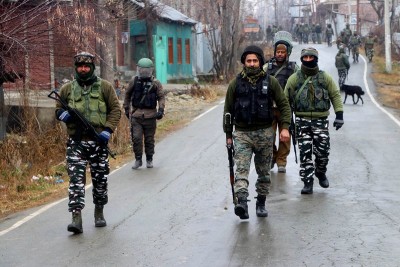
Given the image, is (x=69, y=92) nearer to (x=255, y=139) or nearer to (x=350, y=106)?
(x=255, y=139)

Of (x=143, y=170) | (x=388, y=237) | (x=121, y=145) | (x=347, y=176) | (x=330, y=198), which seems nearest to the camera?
(x=388, y=237)

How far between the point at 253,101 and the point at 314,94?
2.02 m

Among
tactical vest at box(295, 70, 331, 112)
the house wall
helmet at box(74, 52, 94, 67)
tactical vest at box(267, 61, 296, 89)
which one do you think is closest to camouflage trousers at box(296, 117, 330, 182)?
tactical vest at box(295, 70, 331, 112)

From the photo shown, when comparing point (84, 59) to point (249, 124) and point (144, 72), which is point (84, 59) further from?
point (144, 72)

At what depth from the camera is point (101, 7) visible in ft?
70.0

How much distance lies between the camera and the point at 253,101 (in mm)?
8430

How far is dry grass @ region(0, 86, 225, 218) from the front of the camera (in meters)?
11.7

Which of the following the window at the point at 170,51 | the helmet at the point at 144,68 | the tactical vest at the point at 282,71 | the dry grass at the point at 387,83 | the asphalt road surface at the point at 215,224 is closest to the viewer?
the asphalt road surface at the point at 215,224

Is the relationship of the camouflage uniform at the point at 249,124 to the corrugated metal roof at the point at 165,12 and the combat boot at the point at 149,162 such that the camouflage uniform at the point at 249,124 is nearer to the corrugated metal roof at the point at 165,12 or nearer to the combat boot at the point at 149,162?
the combat boot at the point at 149,162

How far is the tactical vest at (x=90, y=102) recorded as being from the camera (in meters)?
8.41

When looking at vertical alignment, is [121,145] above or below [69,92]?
below

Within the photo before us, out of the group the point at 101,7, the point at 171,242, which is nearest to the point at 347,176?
the point at 171,242

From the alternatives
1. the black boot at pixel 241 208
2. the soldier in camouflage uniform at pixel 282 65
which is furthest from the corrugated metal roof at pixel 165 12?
the black boot at pixel 241 208

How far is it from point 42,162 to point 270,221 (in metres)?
7.67
